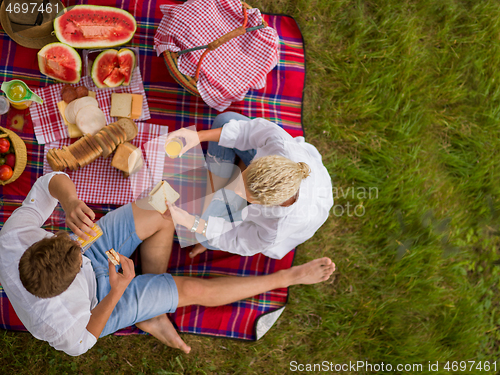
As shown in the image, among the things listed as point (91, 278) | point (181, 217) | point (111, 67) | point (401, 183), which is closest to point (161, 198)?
point (181, 217)

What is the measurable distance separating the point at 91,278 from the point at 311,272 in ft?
5.87

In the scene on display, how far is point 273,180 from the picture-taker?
1.84 metres

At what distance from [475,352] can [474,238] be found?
44.6 inches

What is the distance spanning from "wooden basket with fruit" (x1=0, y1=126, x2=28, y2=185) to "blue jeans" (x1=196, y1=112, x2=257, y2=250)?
4.95ft

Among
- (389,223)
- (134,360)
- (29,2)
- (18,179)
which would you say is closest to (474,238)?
(389,223)

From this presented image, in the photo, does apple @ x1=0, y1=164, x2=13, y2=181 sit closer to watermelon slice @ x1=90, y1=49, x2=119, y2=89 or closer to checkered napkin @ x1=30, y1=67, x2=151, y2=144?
checkered napkin @ x1=30, y1=67, x2=151, y2=144

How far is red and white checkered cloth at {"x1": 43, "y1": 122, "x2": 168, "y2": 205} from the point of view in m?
2.79

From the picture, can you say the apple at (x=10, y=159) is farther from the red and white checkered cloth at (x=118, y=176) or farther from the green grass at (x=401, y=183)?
the green grass at (x=401, y=183)

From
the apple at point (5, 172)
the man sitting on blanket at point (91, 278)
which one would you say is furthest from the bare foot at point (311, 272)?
the apple at point (5, 172)

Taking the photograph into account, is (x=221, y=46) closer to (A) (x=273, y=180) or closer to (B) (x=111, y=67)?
(B) (x=111, y=67)

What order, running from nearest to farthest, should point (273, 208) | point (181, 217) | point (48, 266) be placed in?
point (48, 266)
point (273, 208)
point (181, 217)

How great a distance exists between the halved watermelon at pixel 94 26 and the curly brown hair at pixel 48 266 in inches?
73.0

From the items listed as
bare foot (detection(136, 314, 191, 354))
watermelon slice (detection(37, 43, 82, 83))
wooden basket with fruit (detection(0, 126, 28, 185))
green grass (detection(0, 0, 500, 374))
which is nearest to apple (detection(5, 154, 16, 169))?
wooden basket with fruit (detection(0, 126, 28, 185))

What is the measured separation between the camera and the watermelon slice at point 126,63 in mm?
2777
